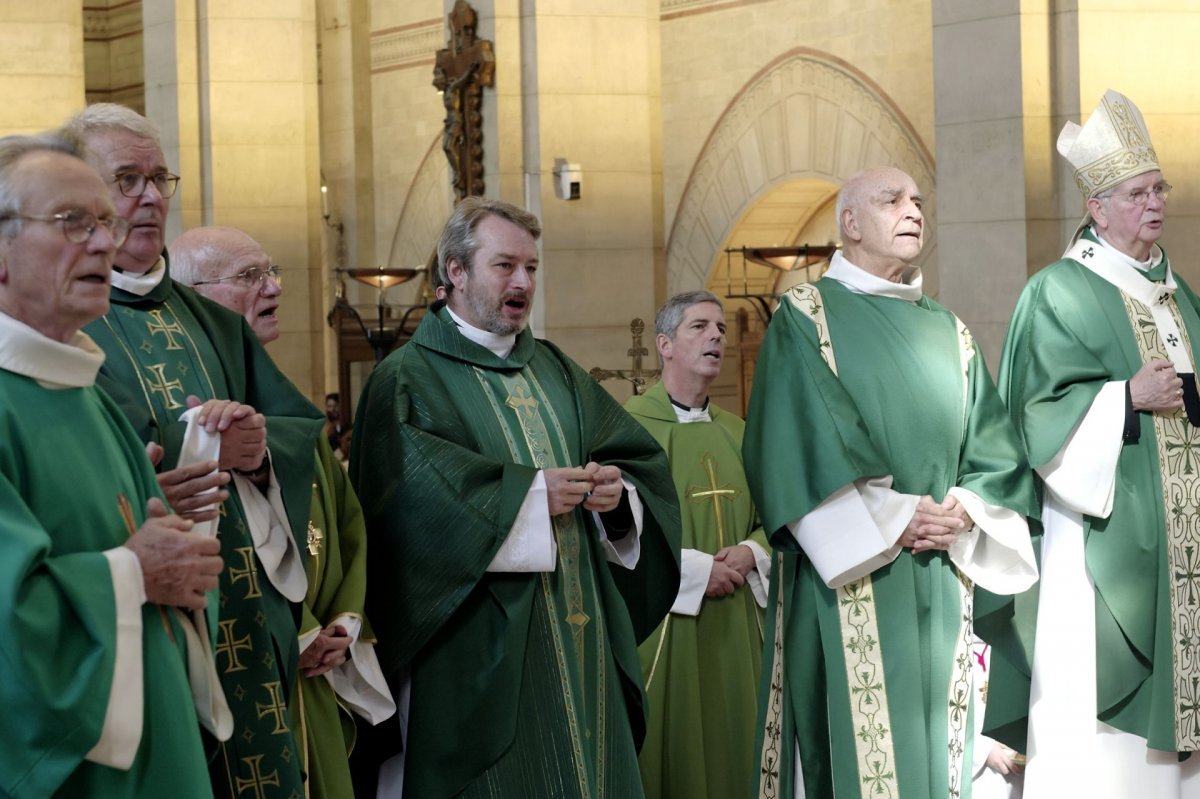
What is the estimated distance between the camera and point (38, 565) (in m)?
2.72

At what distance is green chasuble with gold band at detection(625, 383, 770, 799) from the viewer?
5.46 m

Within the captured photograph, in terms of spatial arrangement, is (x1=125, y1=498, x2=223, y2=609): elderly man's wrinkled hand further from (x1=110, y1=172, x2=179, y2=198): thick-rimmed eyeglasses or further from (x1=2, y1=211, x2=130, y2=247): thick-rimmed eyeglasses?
(x1=110, y1=172, x2=179, y2=198): thick-rimmed eyeglasses

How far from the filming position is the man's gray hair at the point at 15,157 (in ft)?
9.30

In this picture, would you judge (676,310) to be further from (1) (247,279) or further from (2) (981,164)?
(2) (981,164)

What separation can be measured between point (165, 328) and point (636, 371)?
607 cm

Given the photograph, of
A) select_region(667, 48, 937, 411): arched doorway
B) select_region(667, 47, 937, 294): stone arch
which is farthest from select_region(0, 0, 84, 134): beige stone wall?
select_region(667, 47, 937, 294): stone arch

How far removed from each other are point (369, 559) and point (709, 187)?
11752mm

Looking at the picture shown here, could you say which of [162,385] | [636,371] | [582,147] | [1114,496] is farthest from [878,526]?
[582,147]

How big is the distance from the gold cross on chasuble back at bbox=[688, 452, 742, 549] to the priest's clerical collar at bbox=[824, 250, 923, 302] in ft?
2.98

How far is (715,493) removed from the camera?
5641mm

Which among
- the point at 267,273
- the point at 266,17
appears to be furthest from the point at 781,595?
the point at 266,17

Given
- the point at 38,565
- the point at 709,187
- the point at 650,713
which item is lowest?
the point at 650,713

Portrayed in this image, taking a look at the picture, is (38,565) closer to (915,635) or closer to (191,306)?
(191,306)

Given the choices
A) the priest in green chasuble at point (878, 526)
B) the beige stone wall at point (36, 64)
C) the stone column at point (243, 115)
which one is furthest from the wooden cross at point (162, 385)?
the beige stone wall at point (36, 64)
